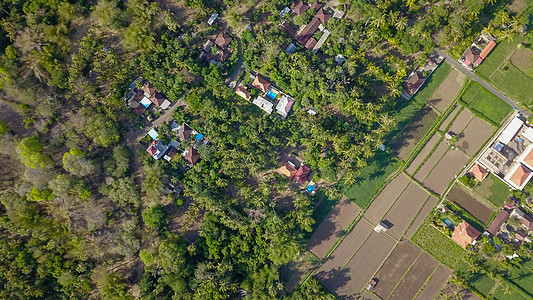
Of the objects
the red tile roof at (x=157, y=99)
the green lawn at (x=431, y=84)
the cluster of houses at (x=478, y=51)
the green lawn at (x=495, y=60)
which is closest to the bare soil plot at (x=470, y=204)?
the green lawn at (x=431, y=84)

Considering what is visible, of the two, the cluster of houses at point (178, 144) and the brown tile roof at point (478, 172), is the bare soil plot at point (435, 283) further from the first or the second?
the cluster of houses at point (178, 144)

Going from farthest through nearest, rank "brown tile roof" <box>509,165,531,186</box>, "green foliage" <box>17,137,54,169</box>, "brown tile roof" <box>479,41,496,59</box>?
1. "brown tile roof" <box>479,41,496,59</box>
2. "brown tile roof" <box>509,165,531,186</box>
3. "green foliage" <box>17,137,54,169</box>

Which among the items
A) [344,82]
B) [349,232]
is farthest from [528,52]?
[349,232]

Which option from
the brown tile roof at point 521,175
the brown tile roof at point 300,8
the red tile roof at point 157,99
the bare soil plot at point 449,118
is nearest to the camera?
the brown tile roof at point 521,175

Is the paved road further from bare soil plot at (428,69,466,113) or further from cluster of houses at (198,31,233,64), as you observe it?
cluster of houses at (198,31,233,64)

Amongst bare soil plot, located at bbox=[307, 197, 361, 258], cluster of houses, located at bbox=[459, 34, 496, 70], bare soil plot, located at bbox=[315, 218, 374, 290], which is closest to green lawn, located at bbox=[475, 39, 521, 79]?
cluster of houses, located at bbox=[459, 34, 496, 70]
